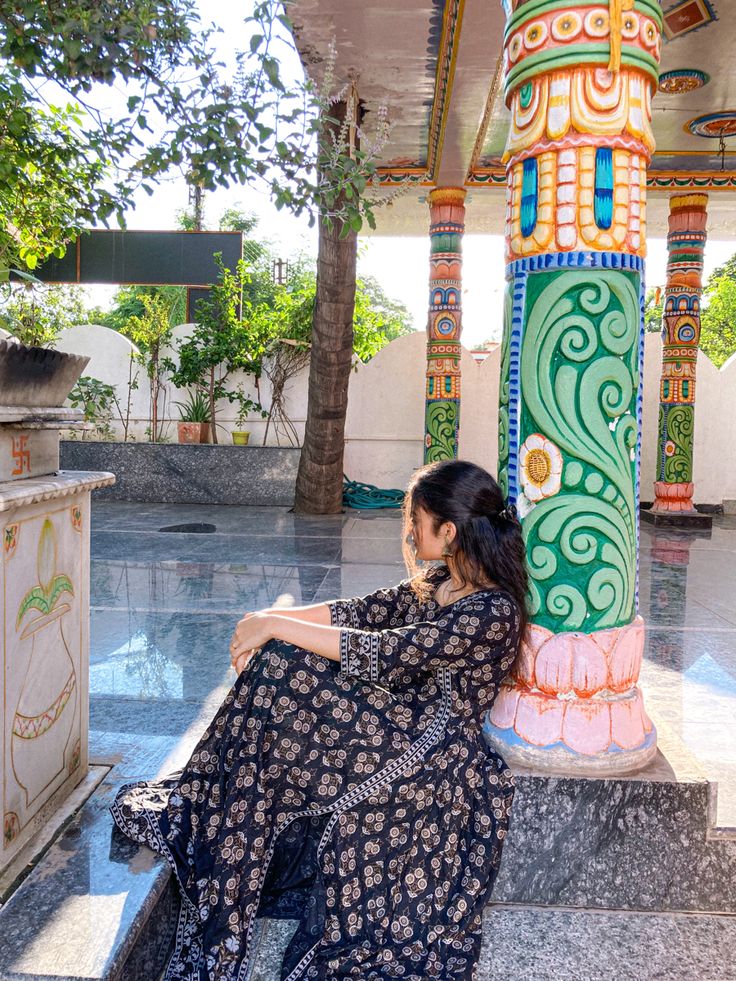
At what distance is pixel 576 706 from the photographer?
80.7 inches

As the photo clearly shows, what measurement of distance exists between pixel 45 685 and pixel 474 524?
1.03 meters

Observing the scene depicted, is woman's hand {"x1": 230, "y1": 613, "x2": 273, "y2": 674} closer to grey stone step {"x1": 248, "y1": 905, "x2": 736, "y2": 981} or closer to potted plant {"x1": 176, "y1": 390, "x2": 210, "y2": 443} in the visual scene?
grey stone step {"x1": 248, "y1": 905, "x2": 736, "y2": 981}

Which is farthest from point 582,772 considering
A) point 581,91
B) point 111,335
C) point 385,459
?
point 111,335

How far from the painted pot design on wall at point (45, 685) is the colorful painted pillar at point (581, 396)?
3.58 ft

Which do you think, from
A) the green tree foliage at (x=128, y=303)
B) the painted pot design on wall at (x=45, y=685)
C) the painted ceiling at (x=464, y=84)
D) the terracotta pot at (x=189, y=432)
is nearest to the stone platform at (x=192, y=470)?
the terracotta pot at (x=189, y=432)

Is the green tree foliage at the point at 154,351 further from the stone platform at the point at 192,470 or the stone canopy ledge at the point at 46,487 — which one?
the stone canopy ledge at the point at 46,487

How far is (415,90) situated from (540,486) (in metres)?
5.27

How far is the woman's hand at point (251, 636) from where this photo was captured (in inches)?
70.8

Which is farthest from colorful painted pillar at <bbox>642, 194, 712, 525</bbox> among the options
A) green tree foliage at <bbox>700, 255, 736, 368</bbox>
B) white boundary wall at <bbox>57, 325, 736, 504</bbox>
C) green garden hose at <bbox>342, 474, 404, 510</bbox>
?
green tree foliage at <bbox>700, 255, 736, 368</bbox>

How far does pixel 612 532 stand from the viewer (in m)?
2.06

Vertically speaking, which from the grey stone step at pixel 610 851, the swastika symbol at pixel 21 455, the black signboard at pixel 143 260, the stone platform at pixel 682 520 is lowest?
the grey stone step at pixel 610 851

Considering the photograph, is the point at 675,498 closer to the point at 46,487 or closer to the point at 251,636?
the point at 251,636

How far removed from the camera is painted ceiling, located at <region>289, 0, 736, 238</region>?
5.24 m

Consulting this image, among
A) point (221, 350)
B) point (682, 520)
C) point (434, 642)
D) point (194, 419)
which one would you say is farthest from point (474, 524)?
point (194, 419)
